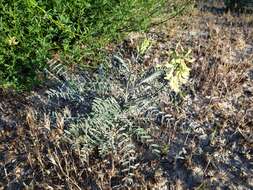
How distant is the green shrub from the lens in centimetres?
343

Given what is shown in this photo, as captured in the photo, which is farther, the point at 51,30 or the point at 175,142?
the point at 51,30

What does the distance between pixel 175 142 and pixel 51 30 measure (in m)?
1.29

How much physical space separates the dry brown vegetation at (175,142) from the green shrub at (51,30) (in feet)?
0.98

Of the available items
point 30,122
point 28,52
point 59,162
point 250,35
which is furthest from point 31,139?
point 250,35

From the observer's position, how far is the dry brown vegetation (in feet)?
9.98

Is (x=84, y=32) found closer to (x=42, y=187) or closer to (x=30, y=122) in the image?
(x=30, y=122)

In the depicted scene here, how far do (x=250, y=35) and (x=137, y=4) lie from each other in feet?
5.31

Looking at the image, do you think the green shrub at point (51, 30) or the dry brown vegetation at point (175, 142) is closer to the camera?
the dry brown vegetation at point (175, 142)

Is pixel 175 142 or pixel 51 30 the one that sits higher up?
pixel 51 30

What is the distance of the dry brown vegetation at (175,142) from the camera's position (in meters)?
3.04

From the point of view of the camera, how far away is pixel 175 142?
3.37m

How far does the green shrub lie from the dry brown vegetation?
11.7 inches

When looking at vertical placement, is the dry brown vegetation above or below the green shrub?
below

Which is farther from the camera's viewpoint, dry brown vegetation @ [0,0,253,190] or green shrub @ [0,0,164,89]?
green shrub @ [0,0,164,89]
